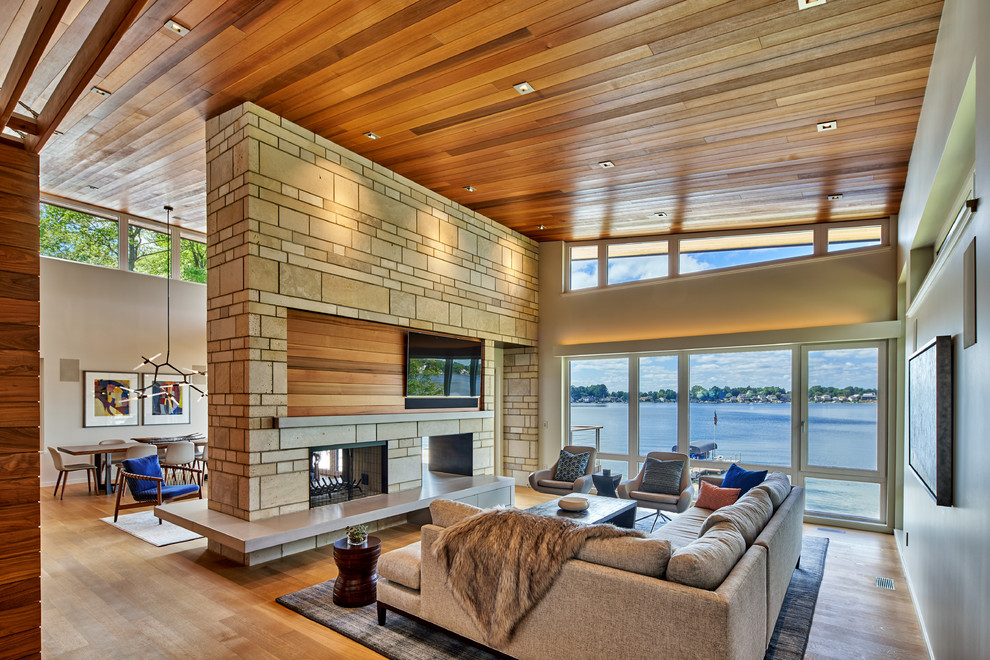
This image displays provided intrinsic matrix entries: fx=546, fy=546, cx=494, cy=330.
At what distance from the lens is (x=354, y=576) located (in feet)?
12.0

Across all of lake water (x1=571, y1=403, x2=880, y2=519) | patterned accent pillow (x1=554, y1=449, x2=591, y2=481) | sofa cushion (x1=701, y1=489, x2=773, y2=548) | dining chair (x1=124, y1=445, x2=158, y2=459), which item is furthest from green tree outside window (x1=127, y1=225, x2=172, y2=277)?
sofa cushion (x1=701, y1=489, x2=773, y2=548)

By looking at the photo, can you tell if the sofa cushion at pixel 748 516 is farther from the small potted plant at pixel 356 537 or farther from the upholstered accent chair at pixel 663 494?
the small potted plant at pixel 356 537

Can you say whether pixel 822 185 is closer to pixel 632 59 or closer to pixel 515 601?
pixel 632 59

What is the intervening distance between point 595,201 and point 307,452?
13.6 feet

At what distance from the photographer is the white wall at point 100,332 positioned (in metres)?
7.78

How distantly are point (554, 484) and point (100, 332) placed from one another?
7.18m

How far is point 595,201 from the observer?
20.9 ft

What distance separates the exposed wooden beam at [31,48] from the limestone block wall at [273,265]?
285 centimetres

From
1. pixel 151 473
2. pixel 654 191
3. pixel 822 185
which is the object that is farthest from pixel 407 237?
pixel 822 185

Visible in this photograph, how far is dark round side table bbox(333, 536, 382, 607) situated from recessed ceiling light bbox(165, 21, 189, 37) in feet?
11.4

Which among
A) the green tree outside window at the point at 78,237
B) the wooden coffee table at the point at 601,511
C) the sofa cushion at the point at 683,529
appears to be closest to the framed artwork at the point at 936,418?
the sofa cushion at the point at 683,529

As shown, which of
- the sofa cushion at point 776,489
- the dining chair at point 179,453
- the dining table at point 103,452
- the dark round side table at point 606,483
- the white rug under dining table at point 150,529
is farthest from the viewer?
the dining table at point 103,452

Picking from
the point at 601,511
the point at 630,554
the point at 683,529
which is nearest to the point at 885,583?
the point at 683,529

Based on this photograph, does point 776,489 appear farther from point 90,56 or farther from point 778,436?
point 90,56
